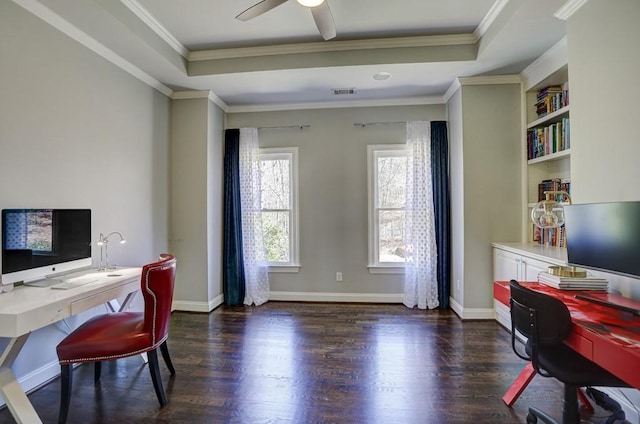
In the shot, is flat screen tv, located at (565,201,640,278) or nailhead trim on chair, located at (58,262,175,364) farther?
nailhead trim on chair, located at (58,262,175,364)

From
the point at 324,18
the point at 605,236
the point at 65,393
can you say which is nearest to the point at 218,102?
the point at 324,18

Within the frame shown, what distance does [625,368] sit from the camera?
1.15m

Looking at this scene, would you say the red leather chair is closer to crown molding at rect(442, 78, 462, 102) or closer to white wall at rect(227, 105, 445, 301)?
white wall at rect(227, 105, 445, 301)

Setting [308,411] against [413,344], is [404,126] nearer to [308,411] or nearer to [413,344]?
[413,344]

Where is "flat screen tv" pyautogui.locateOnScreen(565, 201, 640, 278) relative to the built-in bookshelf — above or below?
below

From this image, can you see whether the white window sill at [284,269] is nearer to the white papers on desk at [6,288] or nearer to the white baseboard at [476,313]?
the white baseboard at [476,313]

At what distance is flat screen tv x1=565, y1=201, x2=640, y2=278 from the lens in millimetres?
1549

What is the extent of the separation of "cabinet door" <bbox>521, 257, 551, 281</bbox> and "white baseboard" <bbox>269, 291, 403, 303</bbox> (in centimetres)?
162

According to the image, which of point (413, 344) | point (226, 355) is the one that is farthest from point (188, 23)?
point (413, 344)

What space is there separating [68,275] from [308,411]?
2099 mm

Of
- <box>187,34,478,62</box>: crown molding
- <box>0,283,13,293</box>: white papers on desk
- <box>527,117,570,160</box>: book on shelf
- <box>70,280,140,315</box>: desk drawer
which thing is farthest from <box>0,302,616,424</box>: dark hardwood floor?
<box>187,34,478,62</box>: crown molding

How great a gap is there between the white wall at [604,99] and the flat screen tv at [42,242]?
3752 millimetres

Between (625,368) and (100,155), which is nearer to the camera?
(625,368)

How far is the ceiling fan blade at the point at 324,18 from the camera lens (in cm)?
199
